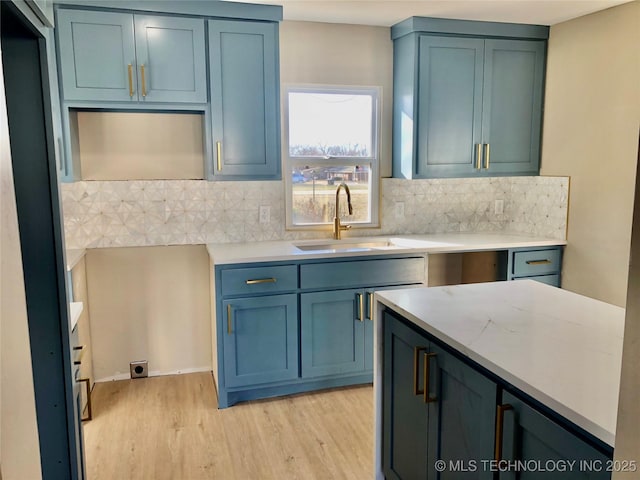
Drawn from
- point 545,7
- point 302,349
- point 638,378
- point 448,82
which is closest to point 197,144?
point 302,349

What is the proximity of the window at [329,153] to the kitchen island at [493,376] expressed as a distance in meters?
1.69

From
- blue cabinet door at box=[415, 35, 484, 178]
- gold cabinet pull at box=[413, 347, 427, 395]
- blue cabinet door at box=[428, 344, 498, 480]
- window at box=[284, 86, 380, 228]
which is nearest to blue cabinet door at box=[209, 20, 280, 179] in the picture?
window at box=[284, 86, 380, 228]

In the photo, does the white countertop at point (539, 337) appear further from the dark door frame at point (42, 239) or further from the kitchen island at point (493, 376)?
the dark door frame at point (42, 239)

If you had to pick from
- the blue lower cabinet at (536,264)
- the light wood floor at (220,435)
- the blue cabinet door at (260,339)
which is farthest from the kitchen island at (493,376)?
the blue lower cabinet at (536,264)

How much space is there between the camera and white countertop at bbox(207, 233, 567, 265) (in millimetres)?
3075

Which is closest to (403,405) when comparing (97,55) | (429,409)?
(429,409)

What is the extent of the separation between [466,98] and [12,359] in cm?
337

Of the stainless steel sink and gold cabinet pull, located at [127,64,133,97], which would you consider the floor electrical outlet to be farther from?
gold cabinet pull, located at [127,64,133,97]

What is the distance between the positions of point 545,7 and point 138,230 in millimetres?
2916

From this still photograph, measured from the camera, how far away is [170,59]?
3.02m

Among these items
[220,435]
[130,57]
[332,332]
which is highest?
[130,57]

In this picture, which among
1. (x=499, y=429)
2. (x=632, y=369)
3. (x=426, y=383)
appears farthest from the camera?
(x=426, y=383)

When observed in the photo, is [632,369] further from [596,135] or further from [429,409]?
[596,135]

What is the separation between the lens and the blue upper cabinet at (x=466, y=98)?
3.50 m
